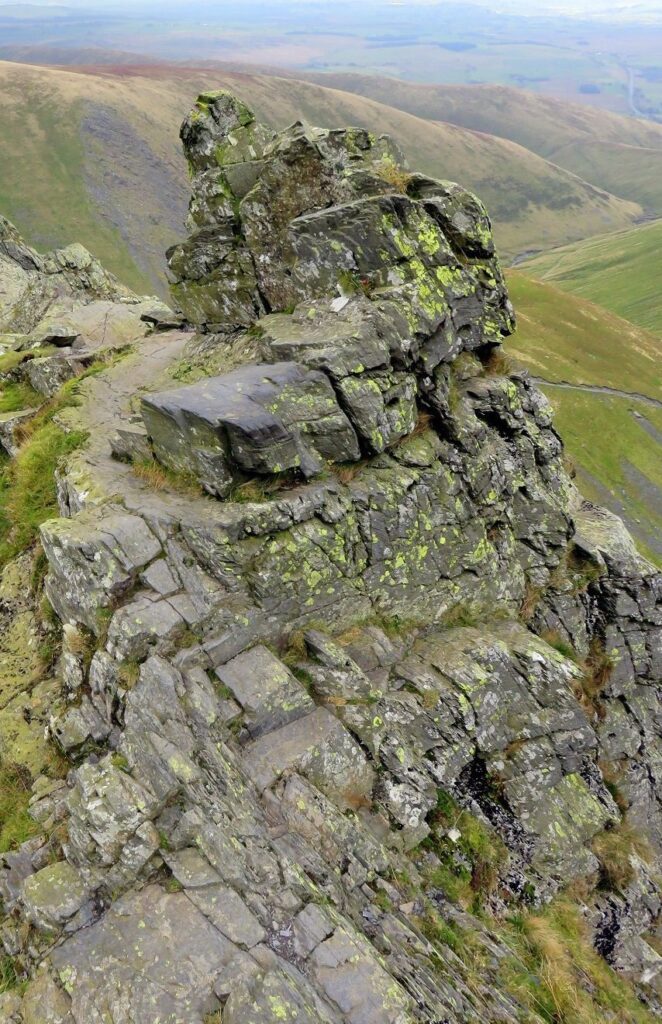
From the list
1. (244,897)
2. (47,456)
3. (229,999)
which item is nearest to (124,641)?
(244,897)

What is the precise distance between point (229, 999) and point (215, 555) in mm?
9962

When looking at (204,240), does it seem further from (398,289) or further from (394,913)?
(394,913)

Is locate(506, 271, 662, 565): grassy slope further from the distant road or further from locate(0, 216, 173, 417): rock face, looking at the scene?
locate(0, 216, 173, 417): rock face

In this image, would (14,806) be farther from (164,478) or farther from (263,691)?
(164,478)

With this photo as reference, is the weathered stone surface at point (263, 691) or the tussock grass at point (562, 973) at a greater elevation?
the weathered stone surface at point (263, 691)

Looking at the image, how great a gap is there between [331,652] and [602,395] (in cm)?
9861

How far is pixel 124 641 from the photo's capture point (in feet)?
48.8

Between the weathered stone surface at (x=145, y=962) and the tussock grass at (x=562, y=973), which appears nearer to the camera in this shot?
the weathered stone surface at (x=145, y=962)

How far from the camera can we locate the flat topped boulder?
17.8 meters

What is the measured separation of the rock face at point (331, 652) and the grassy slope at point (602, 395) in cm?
5697

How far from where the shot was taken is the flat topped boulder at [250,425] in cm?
1784

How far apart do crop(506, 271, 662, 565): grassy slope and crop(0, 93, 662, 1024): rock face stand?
5697 centimetres

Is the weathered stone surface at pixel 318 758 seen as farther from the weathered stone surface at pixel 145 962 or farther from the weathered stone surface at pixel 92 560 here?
the weathered stone surface at pixel 92 560

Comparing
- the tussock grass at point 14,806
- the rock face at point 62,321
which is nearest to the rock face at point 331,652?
the tussock grass at point 14,806
